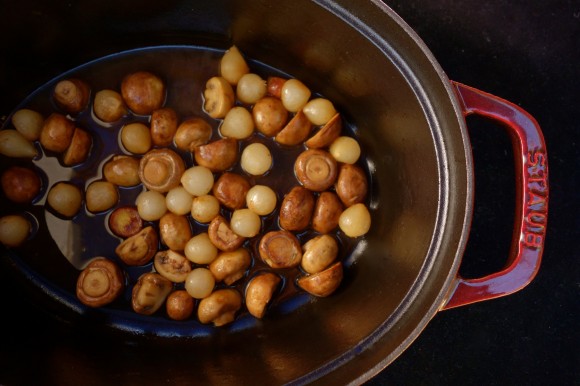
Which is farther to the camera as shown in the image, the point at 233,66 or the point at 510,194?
the point at 510,194

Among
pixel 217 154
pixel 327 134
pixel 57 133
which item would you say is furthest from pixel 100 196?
pixel 327 134

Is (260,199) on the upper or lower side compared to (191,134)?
lower

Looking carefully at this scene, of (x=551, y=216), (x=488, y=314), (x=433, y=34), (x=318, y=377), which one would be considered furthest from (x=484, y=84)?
(x=318, y=377)

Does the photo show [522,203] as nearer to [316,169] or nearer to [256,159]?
[316,169]

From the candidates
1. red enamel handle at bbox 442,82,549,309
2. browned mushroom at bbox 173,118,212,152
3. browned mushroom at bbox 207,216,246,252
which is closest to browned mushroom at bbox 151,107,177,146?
browned mushroom at bbox 173,118,212,152

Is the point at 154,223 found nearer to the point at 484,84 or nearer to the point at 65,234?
the point at 65,234
